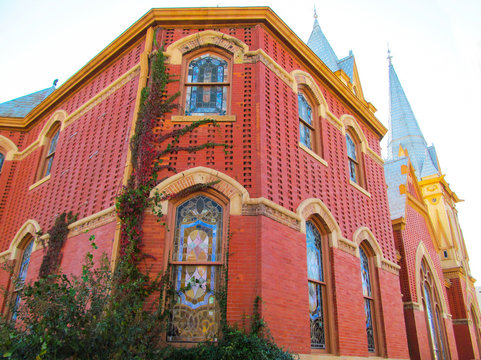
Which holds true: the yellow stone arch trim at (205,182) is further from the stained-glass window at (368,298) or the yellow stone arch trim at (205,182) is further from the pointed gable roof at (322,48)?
the pointed gable roof at (322,48)

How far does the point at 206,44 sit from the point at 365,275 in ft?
25.4

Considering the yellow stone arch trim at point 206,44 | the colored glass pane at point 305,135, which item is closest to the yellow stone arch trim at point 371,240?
the colored glass pane at point 305,135

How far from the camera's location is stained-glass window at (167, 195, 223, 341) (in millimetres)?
8352

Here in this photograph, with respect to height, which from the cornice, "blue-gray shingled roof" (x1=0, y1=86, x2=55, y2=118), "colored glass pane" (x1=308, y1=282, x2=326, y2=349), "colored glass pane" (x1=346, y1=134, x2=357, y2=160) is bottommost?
"colored glass pane" (x1=308, y1=282, x2=326, y2=349)

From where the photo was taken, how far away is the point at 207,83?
1094 centimetres

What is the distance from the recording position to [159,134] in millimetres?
10086

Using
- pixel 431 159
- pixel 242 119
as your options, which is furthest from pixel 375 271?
pixel 431 159

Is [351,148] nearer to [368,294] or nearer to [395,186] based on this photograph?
[368,294]

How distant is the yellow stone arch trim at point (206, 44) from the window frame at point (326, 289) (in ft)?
15.1

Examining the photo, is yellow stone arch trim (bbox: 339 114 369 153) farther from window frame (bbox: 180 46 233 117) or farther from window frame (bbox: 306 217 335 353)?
window frame (bbox: 180 46 233 117)

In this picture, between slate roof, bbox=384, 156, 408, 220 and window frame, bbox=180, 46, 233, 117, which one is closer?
window frame, bbox=180, 46, 233, 117

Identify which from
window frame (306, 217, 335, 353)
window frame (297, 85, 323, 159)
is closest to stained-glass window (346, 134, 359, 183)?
window frame (297, 85, 323, 159)

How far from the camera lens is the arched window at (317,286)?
394 inches

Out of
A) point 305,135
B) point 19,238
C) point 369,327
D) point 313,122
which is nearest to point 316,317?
point 369,327
